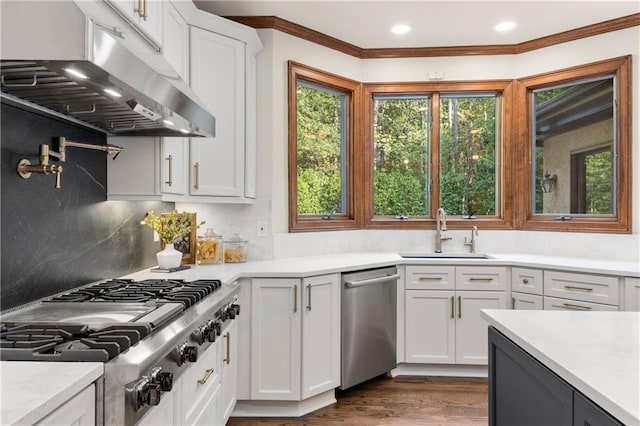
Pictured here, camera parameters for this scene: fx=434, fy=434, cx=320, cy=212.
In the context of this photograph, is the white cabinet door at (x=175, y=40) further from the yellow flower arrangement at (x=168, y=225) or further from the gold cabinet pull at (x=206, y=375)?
the gold cabinet pull at (x=206, y=375)

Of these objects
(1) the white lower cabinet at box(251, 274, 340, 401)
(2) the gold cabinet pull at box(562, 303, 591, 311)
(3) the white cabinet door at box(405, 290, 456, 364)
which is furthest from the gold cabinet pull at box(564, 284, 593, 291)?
(1) the white lower cabinet at box(251, 274, 340, 401)

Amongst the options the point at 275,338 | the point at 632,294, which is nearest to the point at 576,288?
the point at 632,294

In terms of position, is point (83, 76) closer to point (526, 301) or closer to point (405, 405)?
point (405, 405)

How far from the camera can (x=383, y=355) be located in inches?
125

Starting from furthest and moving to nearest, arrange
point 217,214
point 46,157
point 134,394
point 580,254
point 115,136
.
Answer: point 580,254 → point 217,214 → point 115,136 → point 46,157 → point 134,394

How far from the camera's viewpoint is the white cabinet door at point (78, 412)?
2.93 ft

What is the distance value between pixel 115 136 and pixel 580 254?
134 inches

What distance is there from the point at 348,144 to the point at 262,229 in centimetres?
117

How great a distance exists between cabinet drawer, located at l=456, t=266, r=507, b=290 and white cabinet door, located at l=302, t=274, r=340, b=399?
40.7 inches

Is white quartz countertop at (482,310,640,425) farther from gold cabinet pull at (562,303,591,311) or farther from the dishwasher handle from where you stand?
gold cabinet pull at (562,303,591,311)

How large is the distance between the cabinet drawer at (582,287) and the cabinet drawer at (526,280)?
0.16ft

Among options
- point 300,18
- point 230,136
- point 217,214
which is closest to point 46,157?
point 230,136

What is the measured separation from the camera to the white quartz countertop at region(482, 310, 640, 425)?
0.87m

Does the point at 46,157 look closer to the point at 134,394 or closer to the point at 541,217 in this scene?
the point at 134,394
